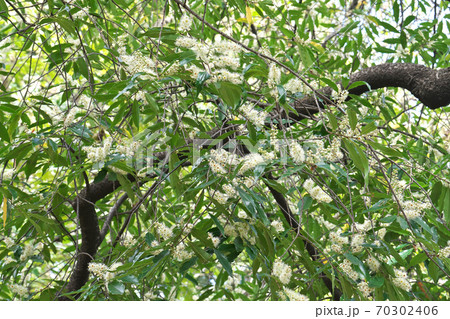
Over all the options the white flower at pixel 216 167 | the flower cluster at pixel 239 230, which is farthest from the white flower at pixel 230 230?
the white flower at pixel 216 167

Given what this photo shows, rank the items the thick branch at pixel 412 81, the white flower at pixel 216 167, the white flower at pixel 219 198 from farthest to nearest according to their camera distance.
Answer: the thick branch at pixel 412 81
the white flower at pixel 219 198
the white flower at pixel 216 167

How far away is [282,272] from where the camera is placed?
1211 millimetres

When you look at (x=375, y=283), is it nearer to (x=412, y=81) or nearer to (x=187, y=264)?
(x=187, y=264)

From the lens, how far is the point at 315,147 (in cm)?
128

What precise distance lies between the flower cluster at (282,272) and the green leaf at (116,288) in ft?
1.27

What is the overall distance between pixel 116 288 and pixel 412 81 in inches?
52.3

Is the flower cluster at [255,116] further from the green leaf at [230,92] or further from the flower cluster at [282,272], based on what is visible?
the flower cluster at [282,272]

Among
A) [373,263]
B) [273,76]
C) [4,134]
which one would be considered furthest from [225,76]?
[4,134]

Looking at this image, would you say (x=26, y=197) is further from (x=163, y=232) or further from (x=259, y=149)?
(x=259, y=149)

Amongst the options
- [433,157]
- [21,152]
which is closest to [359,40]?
[433,157]

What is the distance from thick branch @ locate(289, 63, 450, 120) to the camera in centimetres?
172

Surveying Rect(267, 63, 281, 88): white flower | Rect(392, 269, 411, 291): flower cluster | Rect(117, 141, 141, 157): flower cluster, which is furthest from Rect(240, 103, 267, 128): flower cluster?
Rect(392, 269, 411, 291): flower cluster

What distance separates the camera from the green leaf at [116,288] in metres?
1.04

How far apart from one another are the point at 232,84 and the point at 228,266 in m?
0.47
